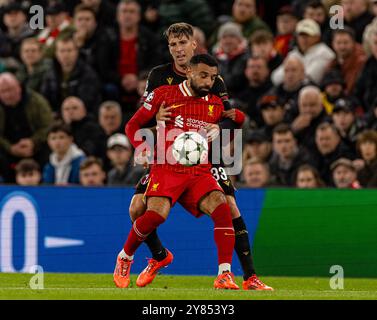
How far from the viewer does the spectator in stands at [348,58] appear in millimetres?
17719

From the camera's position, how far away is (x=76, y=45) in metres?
19.7

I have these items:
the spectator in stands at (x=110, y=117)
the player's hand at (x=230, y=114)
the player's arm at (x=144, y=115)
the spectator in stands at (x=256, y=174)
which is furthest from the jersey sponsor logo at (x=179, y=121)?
the spectator in stands at (x=110, y=117)

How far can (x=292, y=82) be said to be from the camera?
58.7 ft

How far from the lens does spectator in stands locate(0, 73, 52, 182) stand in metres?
18.4

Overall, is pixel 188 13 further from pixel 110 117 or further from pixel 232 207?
pixel 232 207

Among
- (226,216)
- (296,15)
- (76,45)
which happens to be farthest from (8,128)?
(226,216)

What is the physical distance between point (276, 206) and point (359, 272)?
4.09ft

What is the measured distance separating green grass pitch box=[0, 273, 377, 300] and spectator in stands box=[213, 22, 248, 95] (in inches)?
192

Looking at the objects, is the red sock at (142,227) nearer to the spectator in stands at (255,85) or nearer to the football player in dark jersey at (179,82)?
the football player in dark jersey at (179,82)

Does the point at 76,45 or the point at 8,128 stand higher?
the point at 76,45

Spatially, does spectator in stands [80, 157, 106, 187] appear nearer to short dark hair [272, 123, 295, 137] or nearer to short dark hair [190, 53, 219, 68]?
short dark hair [272, 123, 295, 137]

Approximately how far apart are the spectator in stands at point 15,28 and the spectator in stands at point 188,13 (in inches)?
97.9

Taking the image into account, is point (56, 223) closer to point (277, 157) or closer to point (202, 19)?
point (277, 157)
